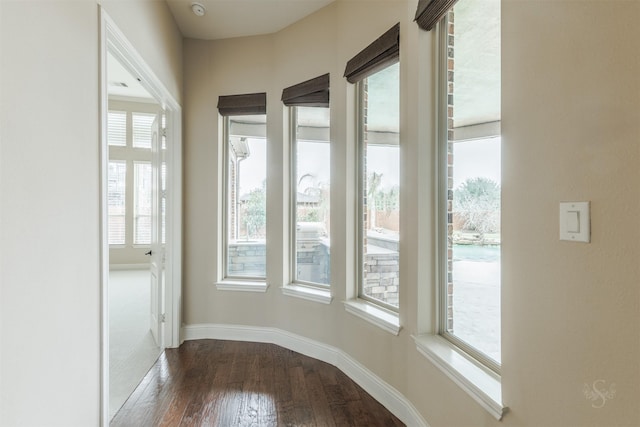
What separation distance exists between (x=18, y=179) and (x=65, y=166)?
0.87 feet

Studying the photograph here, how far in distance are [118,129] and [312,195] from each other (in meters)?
5.54

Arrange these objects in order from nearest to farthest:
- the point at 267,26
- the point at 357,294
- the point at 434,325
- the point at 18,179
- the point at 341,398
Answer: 1. the point at 18,179
2. the point at 434,325
3. the point at 341,398
4. the point at 357,294
5. the point at 267,26

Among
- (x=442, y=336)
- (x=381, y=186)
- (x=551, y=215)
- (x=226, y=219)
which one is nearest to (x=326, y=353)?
(x=442, y=336)

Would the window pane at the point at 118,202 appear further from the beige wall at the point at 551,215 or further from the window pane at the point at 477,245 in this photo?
the window pane at the point at 477,245

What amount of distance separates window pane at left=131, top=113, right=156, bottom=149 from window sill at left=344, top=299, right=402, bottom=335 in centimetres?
602

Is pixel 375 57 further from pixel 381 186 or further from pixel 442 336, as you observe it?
pixel 442 336

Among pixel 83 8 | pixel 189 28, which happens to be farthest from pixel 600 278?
pixel 189 28

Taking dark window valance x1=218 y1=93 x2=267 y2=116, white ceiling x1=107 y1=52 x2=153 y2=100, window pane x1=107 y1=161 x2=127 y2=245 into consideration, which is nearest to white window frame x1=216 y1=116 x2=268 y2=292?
dark window valance x1=218 y1=93 x2=267 y2=116

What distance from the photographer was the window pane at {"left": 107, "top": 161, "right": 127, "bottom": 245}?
6504 millimetres

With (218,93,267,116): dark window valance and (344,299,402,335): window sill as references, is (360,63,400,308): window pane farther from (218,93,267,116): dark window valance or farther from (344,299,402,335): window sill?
(218,93,267,116): dark window valance

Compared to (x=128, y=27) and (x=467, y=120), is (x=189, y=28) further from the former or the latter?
(x=467, y=120)

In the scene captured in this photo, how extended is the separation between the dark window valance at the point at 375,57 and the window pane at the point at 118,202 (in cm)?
590

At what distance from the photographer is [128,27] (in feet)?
6.31

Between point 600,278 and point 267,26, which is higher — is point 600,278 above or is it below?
below
